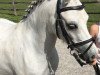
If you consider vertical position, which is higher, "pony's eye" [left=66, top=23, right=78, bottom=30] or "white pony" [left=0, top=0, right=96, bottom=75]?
"pony's eye" [left=66, top=23, right=78, bottom=30]

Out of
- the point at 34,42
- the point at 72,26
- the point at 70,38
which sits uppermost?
the point at 72,26

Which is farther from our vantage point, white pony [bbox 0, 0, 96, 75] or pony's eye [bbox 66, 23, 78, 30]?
white pony [bbox 0, 0, 96, 75]

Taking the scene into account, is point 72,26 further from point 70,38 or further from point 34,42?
point 34,42

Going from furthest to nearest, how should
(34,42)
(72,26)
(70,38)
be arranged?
(34,42) → (70,38) → (72,26)

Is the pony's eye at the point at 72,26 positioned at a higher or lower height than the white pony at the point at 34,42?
higher

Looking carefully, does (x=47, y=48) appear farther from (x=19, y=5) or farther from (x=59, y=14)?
(x=19, y=5)

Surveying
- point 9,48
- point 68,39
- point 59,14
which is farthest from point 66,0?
point 9,48

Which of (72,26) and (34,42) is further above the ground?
(72,26)

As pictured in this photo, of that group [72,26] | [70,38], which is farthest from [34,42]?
[72,26]

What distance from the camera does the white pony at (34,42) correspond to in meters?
3.54

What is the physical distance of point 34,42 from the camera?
3.80 meters

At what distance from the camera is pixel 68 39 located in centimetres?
354

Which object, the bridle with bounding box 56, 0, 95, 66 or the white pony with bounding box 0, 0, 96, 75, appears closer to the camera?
the bridle with bounding box 56, 0, 95, 66

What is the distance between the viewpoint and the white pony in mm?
3545
